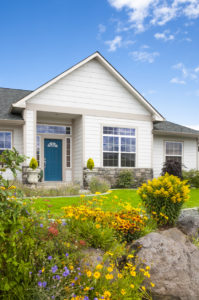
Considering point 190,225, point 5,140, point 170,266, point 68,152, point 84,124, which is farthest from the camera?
point 68,152

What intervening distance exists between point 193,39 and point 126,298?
12557mm

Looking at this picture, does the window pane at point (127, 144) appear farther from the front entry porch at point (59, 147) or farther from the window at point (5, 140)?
the window at point (5, 140)

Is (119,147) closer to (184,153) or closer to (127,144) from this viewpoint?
(127,144)

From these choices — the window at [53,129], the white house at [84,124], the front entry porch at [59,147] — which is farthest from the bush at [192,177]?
the window at [53,129]

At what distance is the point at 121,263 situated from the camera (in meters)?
3.64

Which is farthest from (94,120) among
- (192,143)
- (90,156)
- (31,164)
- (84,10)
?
(192,143)

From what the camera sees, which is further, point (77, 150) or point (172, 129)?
point (172, 129)

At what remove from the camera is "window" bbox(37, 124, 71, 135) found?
14436mm

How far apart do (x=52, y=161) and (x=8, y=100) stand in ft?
13.4

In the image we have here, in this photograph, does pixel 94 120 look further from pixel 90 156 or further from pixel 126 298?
pixel 126 298

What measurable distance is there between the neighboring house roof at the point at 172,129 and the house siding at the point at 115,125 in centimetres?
81

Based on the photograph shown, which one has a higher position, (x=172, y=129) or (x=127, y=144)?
(x=172, y=129)

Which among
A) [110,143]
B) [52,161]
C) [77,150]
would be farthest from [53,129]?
[110,143]

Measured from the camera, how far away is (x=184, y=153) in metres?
17.1
